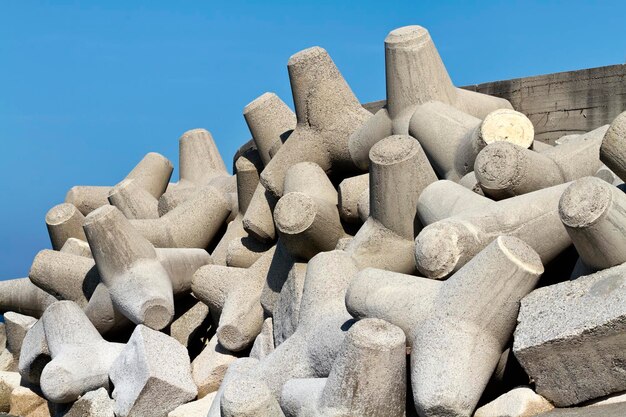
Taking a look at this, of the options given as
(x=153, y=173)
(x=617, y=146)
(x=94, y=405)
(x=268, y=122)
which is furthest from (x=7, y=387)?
(x=617, y=146)

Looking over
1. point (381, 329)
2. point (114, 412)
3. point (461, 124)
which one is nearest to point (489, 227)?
point (381, 329)

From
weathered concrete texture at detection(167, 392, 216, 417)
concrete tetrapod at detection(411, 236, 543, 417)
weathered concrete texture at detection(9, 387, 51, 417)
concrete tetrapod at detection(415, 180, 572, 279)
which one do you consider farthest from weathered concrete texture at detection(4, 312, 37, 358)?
concrete tetrapod at detection(411, 236, 543, 417)

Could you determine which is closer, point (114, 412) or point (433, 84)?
point (114, 412)

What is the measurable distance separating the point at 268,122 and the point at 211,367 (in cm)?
237

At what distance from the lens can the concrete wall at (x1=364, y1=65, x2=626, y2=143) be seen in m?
6.85

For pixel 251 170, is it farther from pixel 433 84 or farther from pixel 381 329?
pixel 381 329

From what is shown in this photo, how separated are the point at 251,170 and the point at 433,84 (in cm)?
183

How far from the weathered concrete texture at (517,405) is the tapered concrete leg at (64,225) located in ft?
15.8

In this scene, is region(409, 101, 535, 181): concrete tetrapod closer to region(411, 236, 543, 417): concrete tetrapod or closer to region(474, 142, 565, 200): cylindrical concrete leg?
region(474, 142, 565, 200): cylindrical concrete leg

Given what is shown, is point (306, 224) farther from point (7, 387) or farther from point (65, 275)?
point (7, 387)

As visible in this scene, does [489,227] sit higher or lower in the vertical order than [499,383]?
higher

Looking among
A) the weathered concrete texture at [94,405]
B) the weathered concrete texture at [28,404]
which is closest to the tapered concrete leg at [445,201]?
the weathered concrete texture at [94,405]

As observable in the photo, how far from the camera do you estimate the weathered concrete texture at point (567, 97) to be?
6852 millimetres

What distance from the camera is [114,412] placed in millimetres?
5797
